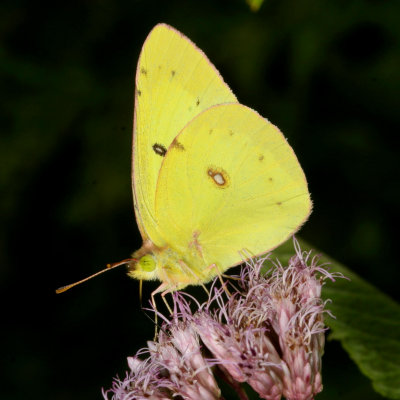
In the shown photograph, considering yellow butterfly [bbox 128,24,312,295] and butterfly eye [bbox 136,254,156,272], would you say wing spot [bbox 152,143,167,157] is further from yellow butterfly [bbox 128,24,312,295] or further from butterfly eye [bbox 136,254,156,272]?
butterfly eye [bbox 136,254,156,272]

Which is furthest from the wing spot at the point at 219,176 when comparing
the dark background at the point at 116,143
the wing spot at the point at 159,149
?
the dark background at the point at 116,143

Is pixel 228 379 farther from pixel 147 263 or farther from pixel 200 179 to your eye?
pixel 200 179

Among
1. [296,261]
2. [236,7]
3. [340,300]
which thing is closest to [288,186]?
[296,261]

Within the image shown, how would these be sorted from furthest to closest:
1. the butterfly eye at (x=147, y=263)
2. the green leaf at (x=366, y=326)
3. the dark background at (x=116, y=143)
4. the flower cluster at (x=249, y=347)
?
the dark background at (x=116, y=143)
the butterfly eye at (x=147, y=263)
the green leaf at (x=366, y=326)
the flower cluster at (x=249, y=347)

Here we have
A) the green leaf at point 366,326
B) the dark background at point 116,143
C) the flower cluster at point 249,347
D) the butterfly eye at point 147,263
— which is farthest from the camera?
the dark background at point 116,143

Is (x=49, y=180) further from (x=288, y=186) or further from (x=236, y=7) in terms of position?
(x=288, y=186)

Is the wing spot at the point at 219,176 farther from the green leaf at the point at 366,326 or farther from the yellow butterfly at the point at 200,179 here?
the green leaf at the point at 366,326

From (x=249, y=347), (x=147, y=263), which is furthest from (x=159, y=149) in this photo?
(x=249, y=347)
